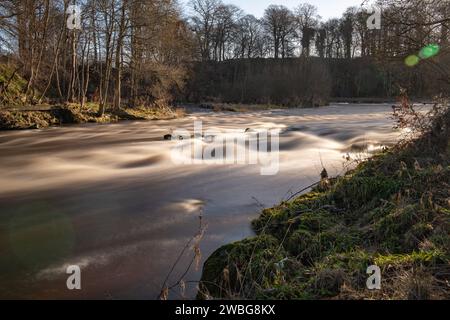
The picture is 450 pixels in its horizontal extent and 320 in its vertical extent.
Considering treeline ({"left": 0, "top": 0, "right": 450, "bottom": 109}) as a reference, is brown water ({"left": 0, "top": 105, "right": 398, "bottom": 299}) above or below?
below

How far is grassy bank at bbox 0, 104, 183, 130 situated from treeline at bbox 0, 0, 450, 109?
1066mm

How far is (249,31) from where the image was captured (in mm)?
66812

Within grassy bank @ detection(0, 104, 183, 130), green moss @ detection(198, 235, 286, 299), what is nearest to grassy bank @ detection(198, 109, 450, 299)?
green moss @ detection(198, 235, 286, 299)

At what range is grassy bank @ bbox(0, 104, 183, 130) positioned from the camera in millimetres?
20828

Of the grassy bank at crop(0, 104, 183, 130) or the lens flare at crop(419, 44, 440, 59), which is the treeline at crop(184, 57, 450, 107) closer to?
the grassy bank at crop(0, 104, 183, 130)

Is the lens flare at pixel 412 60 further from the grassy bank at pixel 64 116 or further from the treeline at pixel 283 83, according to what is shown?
the treeline at pixel 283 83

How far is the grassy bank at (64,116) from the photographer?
2083cm

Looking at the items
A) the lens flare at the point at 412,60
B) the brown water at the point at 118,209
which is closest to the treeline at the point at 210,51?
the lens flare at the point at 412,60

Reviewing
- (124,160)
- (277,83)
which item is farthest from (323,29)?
(124,160)

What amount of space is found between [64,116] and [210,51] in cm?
4349

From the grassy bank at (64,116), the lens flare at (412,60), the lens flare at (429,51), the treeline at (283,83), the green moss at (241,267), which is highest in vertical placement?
the treeline at (283,83)

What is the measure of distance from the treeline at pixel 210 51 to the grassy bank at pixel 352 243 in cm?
350

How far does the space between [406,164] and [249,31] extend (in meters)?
61.6
